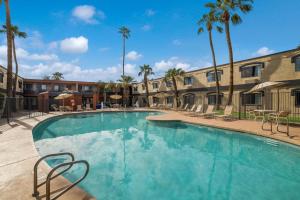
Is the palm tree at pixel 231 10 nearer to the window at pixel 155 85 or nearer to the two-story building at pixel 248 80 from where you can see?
the two-story building at pixel 248 80

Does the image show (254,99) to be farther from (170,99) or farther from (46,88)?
(46,88)

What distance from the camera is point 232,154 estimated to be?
7.27 m

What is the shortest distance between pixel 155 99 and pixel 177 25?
60.7 ft

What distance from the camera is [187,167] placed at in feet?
19.5

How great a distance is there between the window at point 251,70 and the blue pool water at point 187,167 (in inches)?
499

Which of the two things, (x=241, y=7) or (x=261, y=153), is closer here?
(x=261, y=153)

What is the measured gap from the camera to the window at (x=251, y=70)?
18.9 metres

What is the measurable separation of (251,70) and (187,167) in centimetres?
1805

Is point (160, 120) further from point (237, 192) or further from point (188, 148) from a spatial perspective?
point (237, 192)

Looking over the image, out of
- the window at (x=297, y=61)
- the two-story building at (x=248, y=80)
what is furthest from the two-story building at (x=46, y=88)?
the window at (x=297, y=61)

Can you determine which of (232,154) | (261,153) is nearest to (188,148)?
(232,154)

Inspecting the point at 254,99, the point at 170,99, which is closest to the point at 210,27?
the point at 254,99

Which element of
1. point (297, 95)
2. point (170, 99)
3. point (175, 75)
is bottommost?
point (170, 99)

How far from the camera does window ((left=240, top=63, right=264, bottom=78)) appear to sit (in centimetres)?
1887
